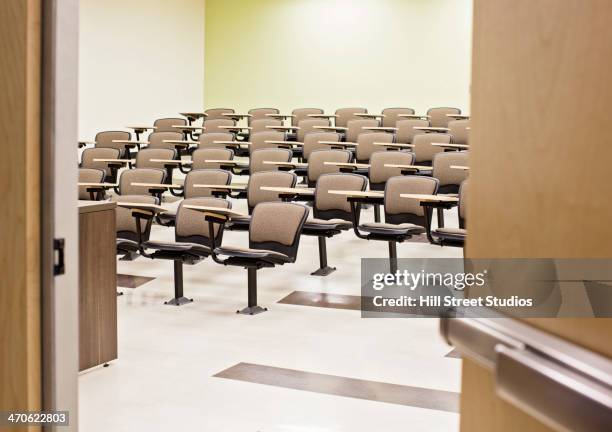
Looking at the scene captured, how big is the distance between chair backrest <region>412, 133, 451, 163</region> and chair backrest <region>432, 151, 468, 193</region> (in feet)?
5.42

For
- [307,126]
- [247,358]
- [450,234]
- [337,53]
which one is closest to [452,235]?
[450,234]

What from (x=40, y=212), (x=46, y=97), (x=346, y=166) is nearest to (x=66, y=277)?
(x=40, y=212)

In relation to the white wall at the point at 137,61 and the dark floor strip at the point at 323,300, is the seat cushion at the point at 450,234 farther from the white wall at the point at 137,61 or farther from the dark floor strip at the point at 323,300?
the white wall at the point at 137,61

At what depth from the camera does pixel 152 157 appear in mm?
9883

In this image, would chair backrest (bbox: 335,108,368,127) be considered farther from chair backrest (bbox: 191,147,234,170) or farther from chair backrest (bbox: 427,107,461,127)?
chair backrest (bbox: 191,147,234,170)

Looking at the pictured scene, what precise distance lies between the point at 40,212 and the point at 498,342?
1.53m

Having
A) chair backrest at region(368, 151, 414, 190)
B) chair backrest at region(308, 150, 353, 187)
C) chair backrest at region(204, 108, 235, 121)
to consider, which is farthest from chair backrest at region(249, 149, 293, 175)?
chair backrest at region(204, 108, 235, 121)

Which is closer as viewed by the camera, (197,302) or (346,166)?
(197,302)

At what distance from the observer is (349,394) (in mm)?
4348

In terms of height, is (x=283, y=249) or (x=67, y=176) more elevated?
(x=67, y=176)

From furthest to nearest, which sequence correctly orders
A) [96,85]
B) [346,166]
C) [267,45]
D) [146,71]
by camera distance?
[267,45] → [146,71] → [96,85] → [346,166]

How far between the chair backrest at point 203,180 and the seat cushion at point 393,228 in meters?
1.54

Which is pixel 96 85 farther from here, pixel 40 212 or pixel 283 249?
pixel 40 212
